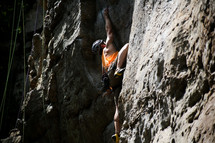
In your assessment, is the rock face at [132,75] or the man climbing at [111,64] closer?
the rock face at [132,75]

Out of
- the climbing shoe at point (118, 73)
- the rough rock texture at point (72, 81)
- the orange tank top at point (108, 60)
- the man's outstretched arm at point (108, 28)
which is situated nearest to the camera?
the climbing shoe at point (118, 73)

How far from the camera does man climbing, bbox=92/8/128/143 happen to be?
486 cm

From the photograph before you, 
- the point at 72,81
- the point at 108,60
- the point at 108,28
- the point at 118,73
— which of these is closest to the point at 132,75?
the point at 118,73

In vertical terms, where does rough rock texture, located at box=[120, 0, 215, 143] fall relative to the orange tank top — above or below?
below

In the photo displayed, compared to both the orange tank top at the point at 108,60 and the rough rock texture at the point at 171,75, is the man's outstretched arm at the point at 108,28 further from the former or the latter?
the rough rock texture at the point at 171,75

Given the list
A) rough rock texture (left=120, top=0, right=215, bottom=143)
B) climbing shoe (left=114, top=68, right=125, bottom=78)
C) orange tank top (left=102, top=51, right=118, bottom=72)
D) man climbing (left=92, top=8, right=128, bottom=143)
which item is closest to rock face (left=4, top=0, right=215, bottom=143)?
rough rock texture (left=120, top=0, right=215, bottom=143)

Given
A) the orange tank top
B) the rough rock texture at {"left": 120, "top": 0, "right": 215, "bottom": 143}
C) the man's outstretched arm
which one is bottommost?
the rough rock texture at {"left": 120, "top": 0, "right": 215, "bottom": 143}

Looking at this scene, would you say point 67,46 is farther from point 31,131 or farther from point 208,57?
point 208,57

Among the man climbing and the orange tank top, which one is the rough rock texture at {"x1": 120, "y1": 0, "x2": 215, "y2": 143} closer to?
the man climbing

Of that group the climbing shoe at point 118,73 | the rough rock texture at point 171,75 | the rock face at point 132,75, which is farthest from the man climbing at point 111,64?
the rough rock texture at point 171,75

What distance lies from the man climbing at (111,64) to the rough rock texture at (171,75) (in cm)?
52

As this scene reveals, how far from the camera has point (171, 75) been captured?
9.77 ft

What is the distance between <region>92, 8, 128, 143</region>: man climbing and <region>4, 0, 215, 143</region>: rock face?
0.16 m

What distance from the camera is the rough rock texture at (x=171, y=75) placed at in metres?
2.44
